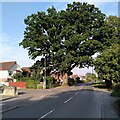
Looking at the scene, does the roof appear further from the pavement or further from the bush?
the pavement

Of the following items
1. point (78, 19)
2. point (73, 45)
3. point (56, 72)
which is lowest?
point (56, 72)

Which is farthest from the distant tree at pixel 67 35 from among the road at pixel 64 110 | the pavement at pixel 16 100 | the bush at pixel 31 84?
the road at pixel 64 110

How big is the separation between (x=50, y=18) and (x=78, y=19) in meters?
6.44

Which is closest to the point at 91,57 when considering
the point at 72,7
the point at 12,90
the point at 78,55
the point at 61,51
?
the point at 78,55

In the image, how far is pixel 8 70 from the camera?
298ft

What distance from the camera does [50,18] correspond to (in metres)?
71.7

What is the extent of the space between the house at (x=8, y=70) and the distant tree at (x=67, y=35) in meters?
18.0

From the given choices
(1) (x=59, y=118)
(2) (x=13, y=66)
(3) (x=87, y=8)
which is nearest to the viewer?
(1) (x=59, y=118)

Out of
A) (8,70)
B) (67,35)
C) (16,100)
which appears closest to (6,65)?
(8,70)

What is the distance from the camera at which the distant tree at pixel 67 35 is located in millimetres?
70562

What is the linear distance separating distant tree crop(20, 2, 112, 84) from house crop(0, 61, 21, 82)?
18.0 metres

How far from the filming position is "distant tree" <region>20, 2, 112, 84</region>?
70.6 meters

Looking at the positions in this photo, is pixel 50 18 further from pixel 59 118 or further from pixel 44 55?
pixel 59 118

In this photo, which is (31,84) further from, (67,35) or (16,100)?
(16,100)
